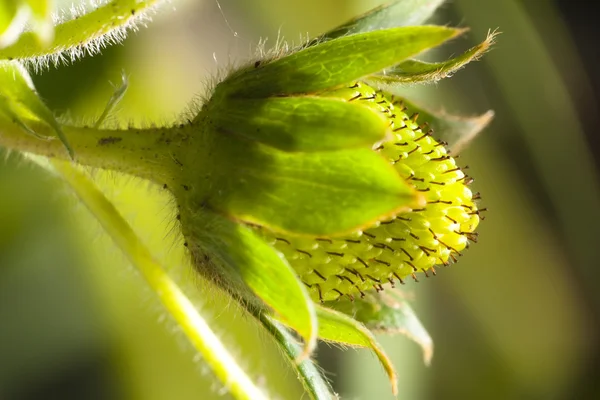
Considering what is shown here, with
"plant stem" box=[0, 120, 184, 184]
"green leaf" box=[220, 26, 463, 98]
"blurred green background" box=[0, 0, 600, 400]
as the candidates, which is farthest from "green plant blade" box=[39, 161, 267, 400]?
"blurred green background" box=[0, 0, 600, 400]

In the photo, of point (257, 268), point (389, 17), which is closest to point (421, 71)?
point (389, 17)

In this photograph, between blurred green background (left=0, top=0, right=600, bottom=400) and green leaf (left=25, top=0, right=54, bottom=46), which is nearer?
green leaf (left=25, top=0, right=54, bottom=46)

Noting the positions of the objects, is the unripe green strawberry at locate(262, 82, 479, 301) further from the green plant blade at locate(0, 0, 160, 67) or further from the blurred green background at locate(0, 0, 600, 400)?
the blurred green background at locate(0, 0, 600, 400)

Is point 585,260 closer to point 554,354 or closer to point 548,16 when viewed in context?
point 554,354

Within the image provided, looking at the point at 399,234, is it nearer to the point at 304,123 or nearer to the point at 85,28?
the point at 304,123

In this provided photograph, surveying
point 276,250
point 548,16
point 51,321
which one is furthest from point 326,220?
point 548,16

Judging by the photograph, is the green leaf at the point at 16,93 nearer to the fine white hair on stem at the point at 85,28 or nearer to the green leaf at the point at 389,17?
the fine white hair on stem at the point at 85,28
